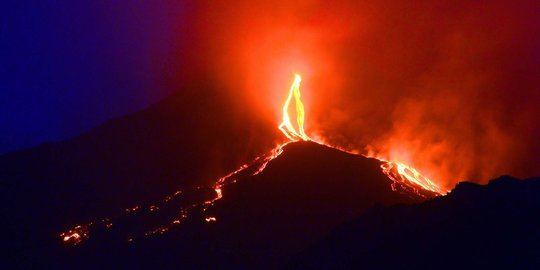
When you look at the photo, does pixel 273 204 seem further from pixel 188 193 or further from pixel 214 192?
pixel 188 193

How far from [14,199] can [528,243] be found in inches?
1141

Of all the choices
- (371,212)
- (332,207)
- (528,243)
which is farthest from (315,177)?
(528,243)

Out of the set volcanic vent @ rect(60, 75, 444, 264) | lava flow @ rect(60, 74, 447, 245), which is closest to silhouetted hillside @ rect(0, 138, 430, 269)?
volcanic vent @ rect(60, 75, 444, 264)

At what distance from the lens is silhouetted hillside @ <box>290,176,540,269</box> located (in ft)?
41.1

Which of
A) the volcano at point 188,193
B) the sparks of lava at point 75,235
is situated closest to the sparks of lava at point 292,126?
the volcano at point 188,193

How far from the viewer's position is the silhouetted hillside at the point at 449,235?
12.5 meters

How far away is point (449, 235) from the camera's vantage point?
13.7 meters

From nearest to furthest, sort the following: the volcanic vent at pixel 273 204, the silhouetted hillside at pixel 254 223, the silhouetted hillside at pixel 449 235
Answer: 1. the silhouetted hillside at pixel 449 235
2. the silhouetted hillside at pixel 254 223
3. the volcanic vent at pixel 273 204

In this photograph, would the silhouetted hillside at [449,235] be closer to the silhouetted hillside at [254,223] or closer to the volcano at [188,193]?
the volcano at [188,193]

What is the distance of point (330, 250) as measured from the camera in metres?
15.6

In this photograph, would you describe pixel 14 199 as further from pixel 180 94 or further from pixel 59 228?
pixel 180 94

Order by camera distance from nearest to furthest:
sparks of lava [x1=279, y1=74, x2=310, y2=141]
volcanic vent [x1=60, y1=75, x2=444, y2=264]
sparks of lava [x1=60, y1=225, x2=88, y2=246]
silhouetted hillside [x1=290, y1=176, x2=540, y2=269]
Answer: silhouetted hillside [x1=290, y1=176, x2=540, y2=269], volcanic vent [x1=60, y1=75, x2=444, y2=264], sparks of lava [x1=60, y1=225, x2=88, y2=246], sparks of lava [x1=279, y1=74, x2=310, y2=141]

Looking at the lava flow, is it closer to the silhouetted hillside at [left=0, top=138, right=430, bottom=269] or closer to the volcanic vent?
the volcanic vent

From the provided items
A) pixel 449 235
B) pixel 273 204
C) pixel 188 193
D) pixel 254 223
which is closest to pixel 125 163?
pixel 188 193
